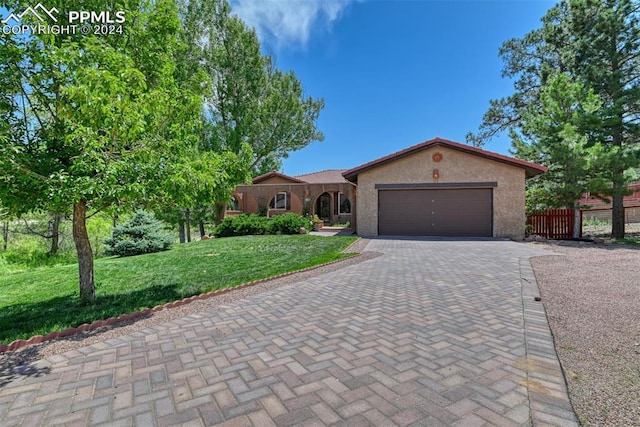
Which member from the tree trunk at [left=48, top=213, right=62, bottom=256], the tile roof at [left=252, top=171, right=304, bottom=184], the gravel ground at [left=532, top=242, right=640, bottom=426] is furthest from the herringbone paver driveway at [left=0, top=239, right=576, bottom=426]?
the tile roof at [left=252, top=171, right=304, bottom=184]

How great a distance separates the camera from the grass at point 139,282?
5.02 metres

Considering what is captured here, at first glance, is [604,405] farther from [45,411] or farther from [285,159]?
[285,159]

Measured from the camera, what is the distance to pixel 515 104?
2188 centimetres

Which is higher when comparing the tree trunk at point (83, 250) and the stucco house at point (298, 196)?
the stucco house at point (298, 196)

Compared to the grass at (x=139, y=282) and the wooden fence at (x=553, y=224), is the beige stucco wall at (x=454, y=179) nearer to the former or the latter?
the wooden fence at (x=553, y=224)

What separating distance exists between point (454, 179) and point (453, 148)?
58.7 inches

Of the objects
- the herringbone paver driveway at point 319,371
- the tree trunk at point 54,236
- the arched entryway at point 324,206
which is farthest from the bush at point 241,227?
the herringbone paver driveway at point 319,371

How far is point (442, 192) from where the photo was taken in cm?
1561

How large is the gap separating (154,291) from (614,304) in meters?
8.11

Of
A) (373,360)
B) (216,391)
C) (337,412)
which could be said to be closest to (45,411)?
(216,391)

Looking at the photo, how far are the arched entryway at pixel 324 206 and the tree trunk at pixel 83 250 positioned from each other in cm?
2168

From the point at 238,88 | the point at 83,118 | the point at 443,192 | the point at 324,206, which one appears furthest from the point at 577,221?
the point at 238,88

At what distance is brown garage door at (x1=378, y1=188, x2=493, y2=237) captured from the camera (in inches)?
599

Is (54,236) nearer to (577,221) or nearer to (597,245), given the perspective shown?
(597,245)
